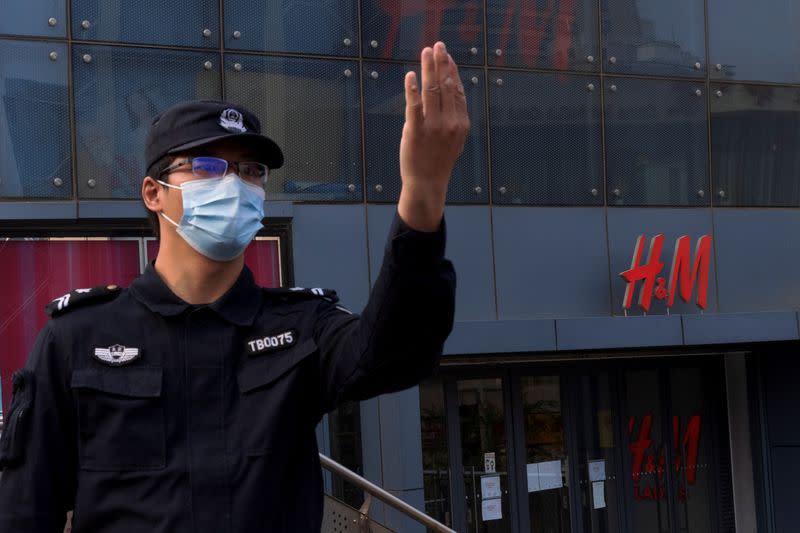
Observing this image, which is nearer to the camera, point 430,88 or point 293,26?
point 430,88

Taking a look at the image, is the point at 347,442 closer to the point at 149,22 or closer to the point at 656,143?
the point at 149,22

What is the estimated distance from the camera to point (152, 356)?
2379mm

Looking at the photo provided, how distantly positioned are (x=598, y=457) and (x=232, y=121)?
12608 millimetres

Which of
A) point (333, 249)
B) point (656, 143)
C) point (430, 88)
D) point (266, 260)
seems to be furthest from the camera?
point (656, 143)

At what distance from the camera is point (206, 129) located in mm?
2457

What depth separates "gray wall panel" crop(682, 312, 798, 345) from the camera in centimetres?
1368

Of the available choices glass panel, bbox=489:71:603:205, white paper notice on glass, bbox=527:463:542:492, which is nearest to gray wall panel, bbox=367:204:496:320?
glass panel, bbox=489:71:603:205

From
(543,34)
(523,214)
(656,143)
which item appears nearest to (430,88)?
(523,214)

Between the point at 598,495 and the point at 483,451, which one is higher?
the point at 483,451

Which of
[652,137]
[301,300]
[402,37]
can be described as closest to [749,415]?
[652,137]

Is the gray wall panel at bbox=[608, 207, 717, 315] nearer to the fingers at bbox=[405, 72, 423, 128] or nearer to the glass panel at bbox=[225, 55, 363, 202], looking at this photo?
the glass panel at bbox=[225, 55, 363, 202]

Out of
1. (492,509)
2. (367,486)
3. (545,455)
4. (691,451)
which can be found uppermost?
(367,486)

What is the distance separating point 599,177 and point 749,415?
3.76 metres

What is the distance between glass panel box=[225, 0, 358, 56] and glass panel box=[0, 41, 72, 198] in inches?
65.3
